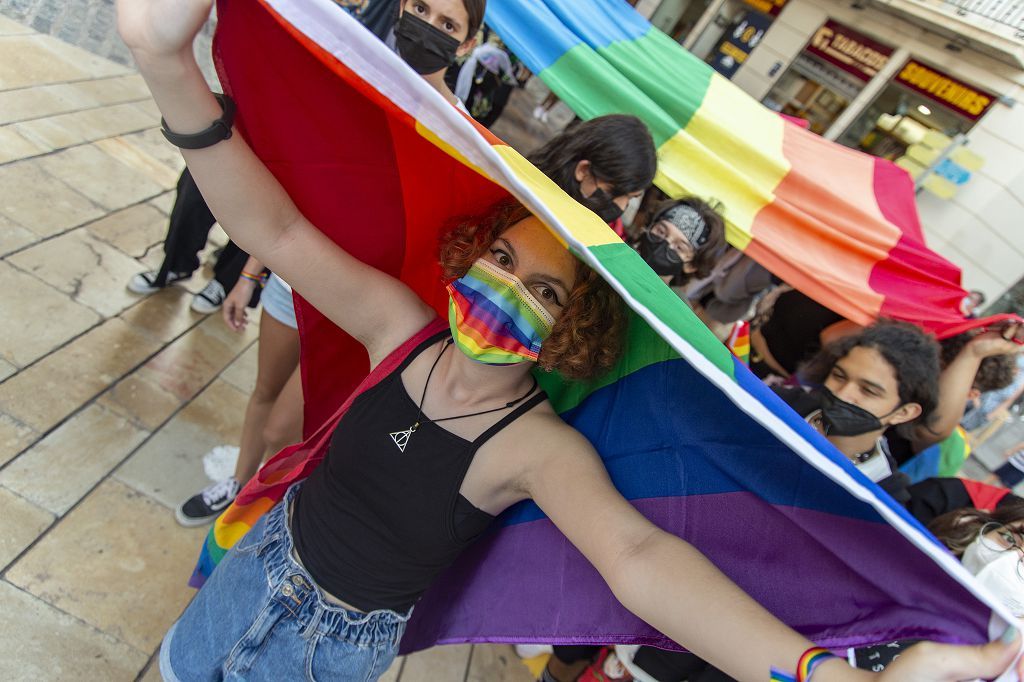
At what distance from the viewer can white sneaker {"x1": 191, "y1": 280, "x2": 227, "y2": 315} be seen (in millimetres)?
3131

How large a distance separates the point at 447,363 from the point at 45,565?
1766 millimetres

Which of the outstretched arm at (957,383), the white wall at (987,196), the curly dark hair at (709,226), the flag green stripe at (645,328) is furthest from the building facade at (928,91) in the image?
the flag green stripe at (645,328)

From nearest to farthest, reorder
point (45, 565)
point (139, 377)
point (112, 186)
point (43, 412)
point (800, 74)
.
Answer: point (45, 565)
point (43, 412)
point (139, 377)
point (112, 186)
point (800, 74)

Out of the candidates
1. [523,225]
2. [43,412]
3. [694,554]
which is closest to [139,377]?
[43,412]

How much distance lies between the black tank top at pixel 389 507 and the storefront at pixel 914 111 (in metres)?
11.3

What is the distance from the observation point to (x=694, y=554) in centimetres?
95

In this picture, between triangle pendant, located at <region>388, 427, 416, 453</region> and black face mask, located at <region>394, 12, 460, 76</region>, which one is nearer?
triangle pendant, located at <region>388, 427, 416, 453</region>

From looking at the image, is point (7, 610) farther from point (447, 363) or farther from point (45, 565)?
point (447, 363)

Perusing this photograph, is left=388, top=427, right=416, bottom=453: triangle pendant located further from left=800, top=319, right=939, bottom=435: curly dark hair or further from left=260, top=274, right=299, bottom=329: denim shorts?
left=800, top=319, right=939, bottom=435: curly dark hair

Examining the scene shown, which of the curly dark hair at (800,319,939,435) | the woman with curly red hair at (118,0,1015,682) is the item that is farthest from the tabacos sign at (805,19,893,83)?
the woman with curly red hair at (118,0,1015,682)

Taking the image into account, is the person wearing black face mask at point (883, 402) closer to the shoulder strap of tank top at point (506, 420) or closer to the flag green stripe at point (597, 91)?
the shoulder strap of tank top at point (506, 420)

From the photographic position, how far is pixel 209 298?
316 cm

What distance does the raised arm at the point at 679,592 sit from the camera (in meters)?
0.69

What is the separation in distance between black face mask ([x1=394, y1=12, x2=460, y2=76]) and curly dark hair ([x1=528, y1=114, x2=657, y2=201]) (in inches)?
22.3
